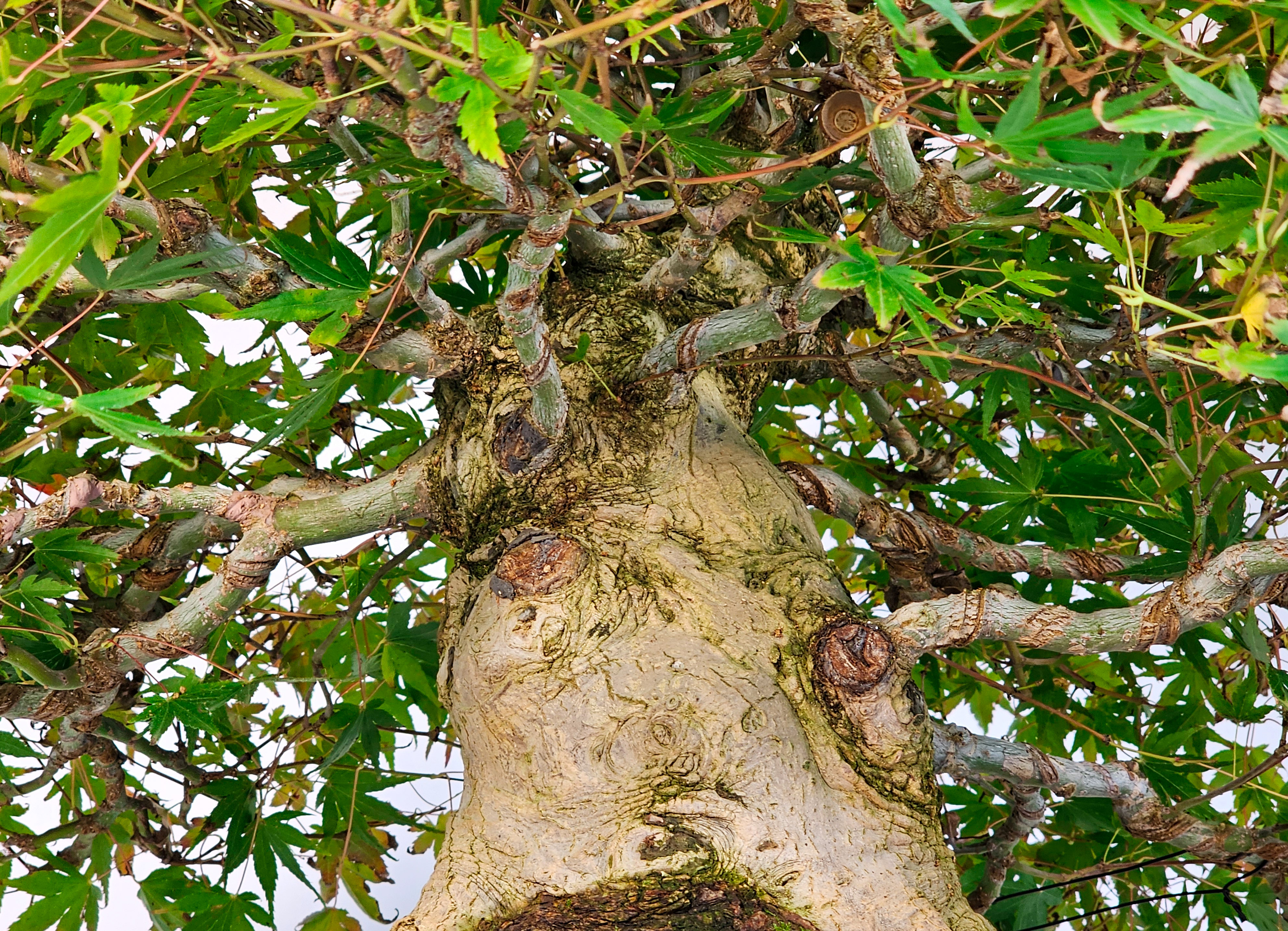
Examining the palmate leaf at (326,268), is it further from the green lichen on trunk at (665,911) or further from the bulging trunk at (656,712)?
the green lichen on trunk at (665,911)

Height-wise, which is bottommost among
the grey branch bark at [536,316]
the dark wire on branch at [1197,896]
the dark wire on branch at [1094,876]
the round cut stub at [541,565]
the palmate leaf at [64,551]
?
the dark wire on branch at [1197,896]

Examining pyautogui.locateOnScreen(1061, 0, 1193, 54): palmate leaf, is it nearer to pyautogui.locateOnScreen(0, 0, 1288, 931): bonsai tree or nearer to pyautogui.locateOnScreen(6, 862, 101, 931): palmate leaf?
pyautogui.locateOnScreen(0, 0, 1288, 931): bonsai tree

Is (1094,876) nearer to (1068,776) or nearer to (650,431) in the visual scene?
(1068,776)

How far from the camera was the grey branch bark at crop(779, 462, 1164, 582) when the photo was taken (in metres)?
0.97

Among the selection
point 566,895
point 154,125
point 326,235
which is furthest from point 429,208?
point 566,895

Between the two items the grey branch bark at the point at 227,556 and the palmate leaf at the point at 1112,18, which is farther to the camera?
the grey branch bark at the point at 227,556

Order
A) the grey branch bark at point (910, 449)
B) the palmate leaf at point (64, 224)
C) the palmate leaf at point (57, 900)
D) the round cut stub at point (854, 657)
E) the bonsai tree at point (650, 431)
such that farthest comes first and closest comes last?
1. the grey branch bark at point (910, 449)
2. the palmate leaf at point (57, 900)
3. the round cut stub at point (854, 657)
4. the bonsai tree at point (650, 431)
5. the palmate leaf at point (64, 224)

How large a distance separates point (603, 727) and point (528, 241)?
33cm

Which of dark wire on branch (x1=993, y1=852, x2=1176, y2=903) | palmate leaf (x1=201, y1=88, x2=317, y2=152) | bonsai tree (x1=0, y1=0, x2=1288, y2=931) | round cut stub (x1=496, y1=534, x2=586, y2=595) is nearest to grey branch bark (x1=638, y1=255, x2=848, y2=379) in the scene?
bonsai tree (x1=0, y1=0, x2=1288, y2=931)

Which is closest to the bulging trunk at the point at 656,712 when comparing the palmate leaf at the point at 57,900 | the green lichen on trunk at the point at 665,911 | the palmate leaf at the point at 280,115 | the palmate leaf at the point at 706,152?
the green lichen on trunk at the point at 665,911

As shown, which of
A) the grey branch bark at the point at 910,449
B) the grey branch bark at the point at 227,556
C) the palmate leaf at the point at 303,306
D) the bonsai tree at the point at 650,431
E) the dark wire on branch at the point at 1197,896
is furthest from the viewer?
the grey branch bark at the point at 910,449

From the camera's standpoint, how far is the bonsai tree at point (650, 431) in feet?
1.79

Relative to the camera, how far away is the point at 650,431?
0.89 metres

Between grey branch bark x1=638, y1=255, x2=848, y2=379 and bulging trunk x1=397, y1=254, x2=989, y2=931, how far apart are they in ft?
0.13
